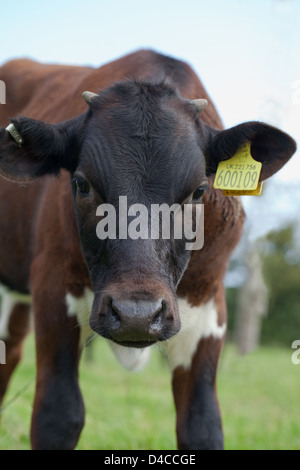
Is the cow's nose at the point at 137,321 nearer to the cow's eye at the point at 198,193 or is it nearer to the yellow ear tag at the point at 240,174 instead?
the cow's eye at the point at 198,193

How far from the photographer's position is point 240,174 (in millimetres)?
4078

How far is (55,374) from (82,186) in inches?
50.4

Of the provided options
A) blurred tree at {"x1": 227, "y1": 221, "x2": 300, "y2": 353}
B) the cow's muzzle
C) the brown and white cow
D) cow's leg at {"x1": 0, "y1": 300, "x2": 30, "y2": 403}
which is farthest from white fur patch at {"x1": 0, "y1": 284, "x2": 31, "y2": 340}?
blurred tree at {"x1": 227, "y1": 221, "x2": 300, "y2": 353}

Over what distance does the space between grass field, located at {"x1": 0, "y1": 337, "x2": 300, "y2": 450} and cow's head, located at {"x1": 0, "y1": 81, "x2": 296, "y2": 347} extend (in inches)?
65.6

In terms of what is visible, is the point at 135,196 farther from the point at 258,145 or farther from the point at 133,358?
the point at 133,358

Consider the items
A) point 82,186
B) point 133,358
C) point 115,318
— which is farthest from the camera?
point 133,358

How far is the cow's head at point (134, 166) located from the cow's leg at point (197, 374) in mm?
930

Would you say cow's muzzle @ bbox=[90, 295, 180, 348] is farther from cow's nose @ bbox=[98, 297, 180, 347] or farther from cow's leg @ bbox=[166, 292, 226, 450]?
cow's leg @ bbox=[166, 292, 226, 450]

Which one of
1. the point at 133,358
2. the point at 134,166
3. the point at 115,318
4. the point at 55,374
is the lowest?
the point at 133,358

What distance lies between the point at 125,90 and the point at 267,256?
115ft

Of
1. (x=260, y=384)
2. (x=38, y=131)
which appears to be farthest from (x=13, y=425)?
(x=260, y=384)

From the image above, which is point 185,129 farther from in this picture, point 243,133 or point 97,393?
point 97,393

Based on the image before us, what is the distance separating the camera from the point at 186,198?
3.81 m

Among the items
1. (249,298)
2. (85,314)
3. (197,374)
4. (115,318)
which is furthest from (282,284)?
(115,318)
